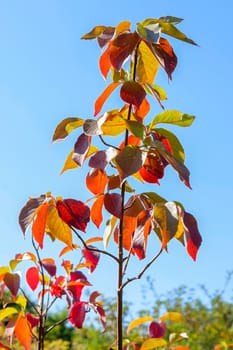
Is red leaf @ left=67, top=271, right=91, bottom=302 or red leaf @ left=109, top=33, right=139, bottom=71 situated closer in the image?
red leaf @ left=109, top=33, right=139, bottom=71

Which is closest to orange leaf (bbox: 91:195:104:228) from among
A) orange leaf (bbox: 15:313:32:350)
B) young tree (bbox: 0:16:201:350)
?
young tree (bbox: 0:16:201:350)

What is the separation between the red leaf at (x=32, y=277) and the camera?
2.07 m

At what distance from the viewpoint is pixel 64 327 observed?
25.4ft

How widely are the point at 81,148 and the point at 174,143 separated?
0.80 ft

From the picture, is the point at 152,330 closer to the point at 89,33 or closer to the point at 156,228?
the point at 156,228

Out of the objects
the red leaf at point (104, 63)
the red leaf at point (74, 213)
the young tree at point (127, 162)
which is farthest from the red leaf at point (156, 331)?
the red leaf at point (104, 63)

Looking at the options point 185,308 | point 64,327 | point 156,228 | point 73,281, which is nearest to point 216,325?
point 185,308

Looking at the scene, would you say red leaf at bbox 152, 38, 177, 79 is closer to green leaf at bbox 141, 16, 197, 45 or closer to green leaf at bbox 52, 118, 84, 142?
green leaf at bbox 141, 16, 197, 45

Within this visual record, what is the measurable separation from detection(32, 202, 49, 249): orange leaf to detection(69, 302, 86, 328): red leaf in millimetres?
298

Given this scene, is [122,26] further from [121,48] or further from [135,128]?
[135,128]

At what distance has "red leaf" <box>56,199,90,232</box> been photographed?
5.45ft

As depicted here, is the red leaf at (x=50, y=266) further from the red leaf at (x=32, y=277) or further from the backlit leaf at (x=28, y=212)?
the backlit leaf at (x=28, y=212)

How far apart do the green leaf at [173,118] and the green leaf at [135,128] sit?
0.47 feet

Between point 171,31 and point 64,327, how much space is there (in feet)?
21.3
